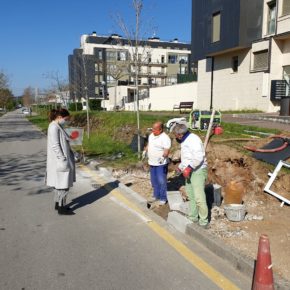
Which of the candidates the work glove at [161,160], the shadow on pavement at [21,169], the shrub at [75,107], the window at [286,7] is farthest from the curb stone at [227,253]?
the shrub at [75,107]

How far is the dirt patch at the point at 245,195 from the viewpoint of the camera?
4566 millimetres

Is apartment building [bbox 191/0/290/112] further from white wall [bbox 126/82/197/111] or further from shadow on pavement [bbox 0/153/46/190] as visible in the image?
shadow on pavement [bbox 0/153/46/190]

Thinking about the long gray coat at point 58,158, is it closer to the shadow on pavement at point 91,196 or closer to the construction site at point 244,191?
the shadow on pavement at point 91,196

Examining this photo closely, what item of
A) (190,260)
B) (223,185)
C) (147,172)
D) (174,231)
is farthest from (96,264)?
(147,172)

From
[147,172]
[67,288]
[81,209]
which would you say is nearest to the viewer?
[67,288]

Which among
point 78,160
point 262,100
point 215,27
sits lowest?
point 78,160

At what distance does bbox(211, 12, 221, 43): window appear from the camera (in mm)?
28828

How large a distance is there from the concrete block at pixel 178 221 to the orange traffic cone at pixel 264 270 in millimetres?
1734

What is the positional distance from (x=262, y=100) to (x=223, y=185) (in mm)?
19163

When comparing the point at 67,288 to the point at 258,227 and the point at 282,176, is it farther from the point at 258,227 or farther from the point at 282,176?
the point at 282,176

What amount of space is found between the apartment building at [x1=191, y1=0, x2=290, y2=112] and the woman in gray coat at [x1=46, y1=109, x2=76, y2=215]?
67.1 ft

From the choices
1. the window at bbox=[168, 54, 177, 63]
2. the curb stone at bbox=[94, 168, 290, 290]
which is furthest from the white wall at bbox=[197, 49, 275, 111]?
the window at bbox=[168, 54, 177, 63]

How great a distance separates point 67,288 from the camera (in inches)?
144

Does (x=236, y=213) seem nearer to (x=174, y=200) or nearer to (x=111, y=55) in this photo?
(x=174, y=200)
